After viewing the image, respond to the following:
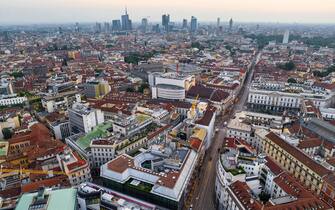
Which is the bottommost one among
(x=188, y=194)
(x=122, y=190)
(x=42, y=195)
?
(x=188, y=194)

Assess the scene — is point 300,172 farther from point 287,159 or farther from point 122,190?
point 122,190

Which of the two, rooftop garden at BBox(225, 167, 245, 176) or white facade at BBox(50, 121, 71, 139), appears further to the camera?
white facade at BBox(50, 121, 71, 139)

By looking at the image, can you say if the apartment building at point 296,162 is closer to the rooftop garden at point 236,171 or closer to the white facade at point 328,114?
the rooftop garden at point 236,171

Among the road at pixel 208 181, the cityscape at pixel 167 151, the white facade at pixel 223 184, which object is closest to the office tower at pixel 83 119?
the cityscape at pixel 167 151

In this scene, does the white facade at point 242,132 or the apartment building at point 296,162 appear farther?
the white facade at point 242,132

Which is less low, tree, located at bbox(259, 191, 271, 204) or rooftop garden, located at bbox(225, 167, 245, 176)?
rooftop garden, located at bbox(225, 167, 245, 176)

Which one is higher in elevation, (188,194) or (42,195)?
(42,195)

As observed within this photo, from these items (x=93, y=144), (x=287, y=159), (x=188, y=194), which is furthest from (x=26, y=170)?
(x=287, y=159)

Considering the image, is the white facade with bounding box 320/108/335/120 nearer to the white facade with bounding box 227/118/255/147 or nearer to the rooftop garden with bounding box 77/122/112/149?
the white facade with bounding box 227/118/255/147

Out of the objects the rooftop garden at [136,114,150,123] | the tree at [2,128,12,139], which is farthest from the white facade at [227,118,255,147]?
the tree at [2,128,12,139]
